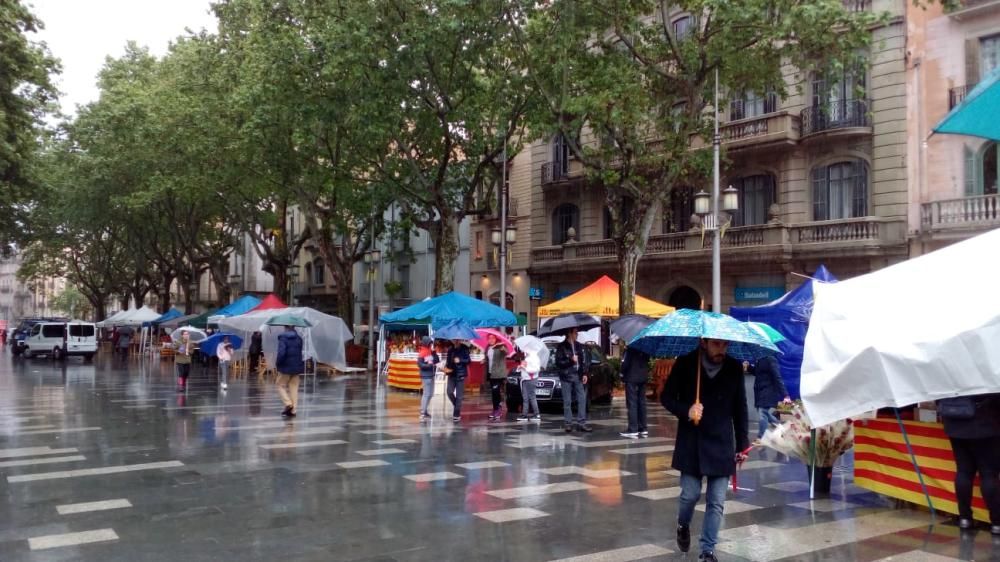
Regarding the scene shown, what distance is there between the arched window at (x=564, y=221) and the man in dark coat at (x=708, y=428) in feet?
91.4

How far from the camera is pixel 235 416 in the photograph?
16.2 m

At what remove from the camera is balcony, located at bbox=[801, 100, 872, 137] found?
25.0m

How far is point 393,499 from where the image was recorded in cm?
850

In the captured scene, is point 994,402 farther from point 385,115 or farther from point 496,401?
point 385,115

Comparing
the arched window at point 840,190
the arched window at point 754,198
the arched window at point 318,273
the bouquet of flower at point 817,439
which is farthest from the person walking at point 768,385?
the arched window at point 318,273

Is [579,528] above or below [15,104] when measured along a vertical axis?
below

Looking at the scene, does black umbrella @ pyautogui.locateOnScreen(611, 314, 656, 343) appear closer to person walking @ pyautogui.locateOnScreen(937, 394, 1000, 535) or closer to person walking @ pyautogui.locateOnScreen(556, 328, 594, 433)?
person walking @ pyautogui.locateOnScreen(556, 328, 594, 433)

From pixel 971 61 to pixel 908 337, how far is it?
19.8 m

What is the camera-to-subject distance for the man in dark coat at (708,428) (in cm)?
614

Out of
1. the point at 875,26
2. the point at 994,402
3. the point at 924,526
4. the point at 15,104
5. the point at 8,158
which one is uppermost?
the point at 875,26

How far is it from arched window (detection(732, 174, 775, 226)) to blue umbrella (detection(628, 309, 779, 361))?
21.9 m

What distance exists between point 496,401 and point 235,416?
16.8 ft

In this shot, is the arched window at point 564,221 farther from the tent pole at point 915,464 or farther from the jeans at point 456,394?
the tent pole at point 915,464

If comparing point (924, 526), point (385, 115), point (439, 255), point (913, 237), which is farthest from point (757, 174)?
point (924, 526)
